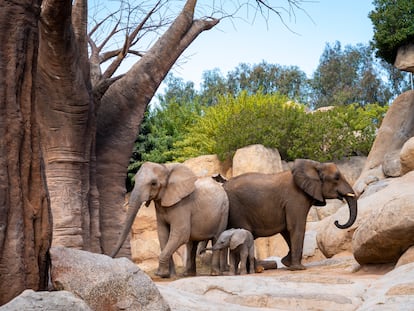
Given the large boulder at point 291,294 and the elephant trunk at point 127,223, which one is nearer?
the large boulder at point 291,294

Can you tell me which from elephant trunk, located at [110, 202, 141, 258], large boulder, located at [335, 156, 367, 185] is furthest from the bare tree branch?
large boulder, located at [335, 156, 367, 185]

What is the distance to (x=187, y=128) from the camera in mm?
21875

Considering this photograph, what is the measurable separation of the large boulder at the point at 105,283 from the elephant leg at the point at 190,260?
5480mm

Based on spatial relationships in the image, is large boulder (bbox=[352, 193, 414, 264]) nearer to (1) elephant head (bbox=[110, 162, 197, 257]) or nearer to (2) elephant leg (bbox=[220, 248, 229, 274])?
(2) elephant leg (bbox=[220, 248, 229, 274])

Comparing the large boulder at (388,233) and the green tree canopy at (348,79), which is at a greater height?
the green tree canopy at (348,79)

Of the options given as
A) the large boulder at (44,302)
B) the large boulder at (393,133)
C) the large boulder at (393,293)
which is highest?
the large boulder at (393,133)

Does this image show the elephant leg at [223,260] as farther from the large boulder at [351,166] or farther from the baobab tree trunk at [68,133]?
the large boulder at [351,166]

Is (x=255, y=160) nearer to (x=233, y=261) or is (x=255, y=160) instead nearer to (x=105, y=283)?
(x=233, y=261)

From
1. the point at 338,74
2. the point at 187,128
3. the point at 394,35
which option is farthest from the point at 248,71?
the point at 394,35

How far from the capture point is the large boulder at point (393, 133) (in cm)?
1697

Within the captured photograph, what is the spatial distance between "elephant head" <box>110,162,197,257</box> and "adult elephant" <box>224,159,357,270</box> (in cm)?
137

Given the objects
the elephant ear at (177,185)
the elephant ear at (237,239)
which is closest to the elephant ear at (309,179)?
the elephant ear at (237,239)

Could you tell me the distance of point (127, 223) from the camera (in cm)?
941

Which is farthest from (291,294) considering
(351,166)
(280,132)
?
(351,166)
